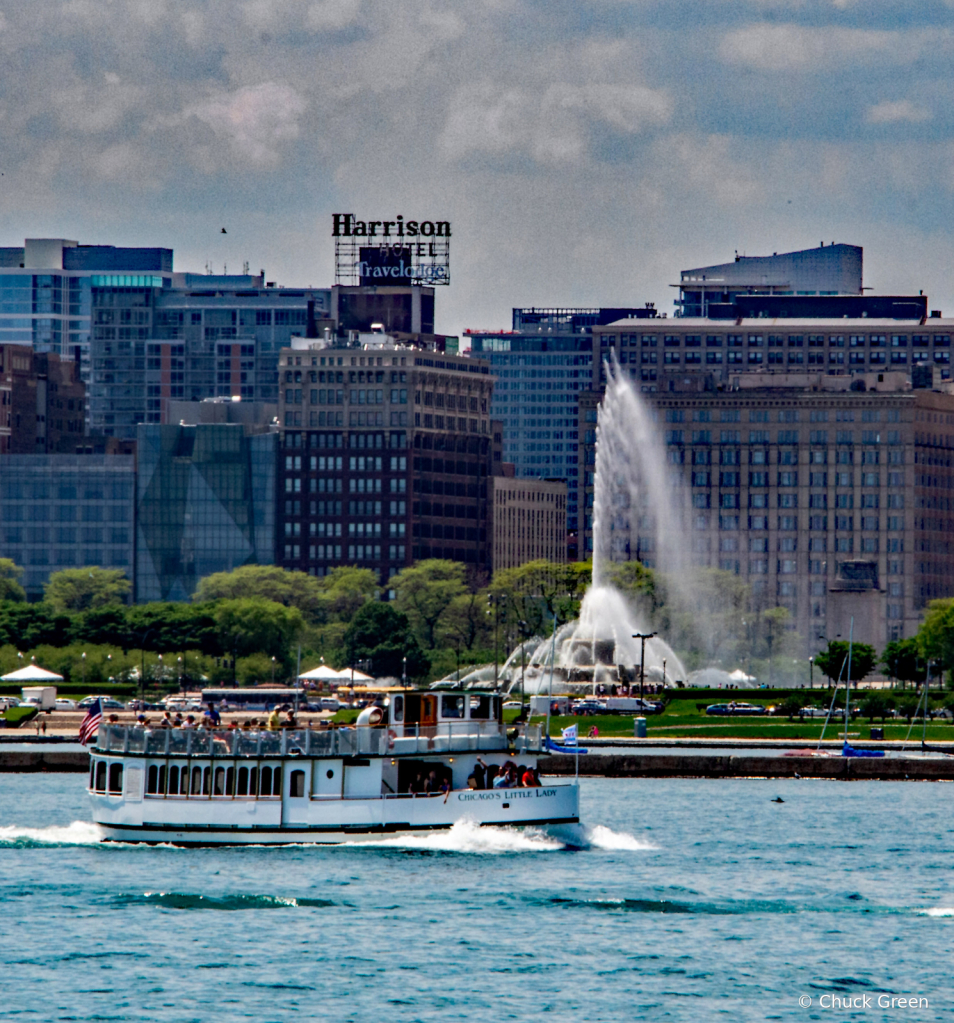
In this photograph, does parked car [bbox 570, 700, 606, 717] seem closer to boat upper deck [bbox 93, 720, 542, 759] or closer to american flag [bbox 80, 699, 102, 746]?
american flag [bbox 80, 699, 102, 746]

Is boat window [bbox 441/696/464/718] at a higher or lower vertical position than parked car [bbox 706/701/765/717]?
higher

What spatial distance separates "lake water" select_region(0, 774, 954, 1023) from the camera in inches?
2601

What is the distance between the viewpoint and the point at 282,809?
91.6 meters

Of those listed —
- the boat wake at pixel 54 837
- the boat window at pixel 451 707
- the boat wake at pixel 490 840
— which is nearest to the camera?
the boat wake at pixel 490 840

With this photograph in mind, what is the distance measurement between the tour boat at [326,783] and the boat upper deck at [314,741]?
4cm

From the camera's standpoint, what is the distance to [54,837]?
95.1 metres

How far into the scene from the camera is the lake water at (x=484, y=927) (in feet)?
217

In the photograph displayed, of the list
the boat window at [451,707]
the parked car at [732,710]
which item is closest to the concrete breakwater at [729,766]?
the boat window at [451,707]

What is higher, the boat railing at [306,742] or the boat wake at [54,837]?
the boat railing at [306,742]

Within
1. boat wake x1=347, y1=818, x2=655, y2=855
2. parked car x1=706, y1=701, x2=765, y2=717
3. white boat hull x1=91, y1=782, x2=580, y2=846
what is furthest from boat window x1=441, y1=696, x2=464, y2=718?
parked car x1=706, y1=701, x2=765, y2=717

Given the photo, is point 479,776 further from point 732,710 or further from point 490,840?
point 732,710

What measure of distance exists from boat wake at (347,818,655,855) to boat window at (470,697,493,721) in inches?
175

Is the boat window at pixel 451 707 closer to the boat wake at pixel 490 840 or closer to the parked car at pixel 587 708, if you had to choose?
the boat wake at pixel 490 840

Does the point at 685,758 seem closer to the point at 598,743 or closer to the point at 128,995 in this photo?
the point at 598,743
